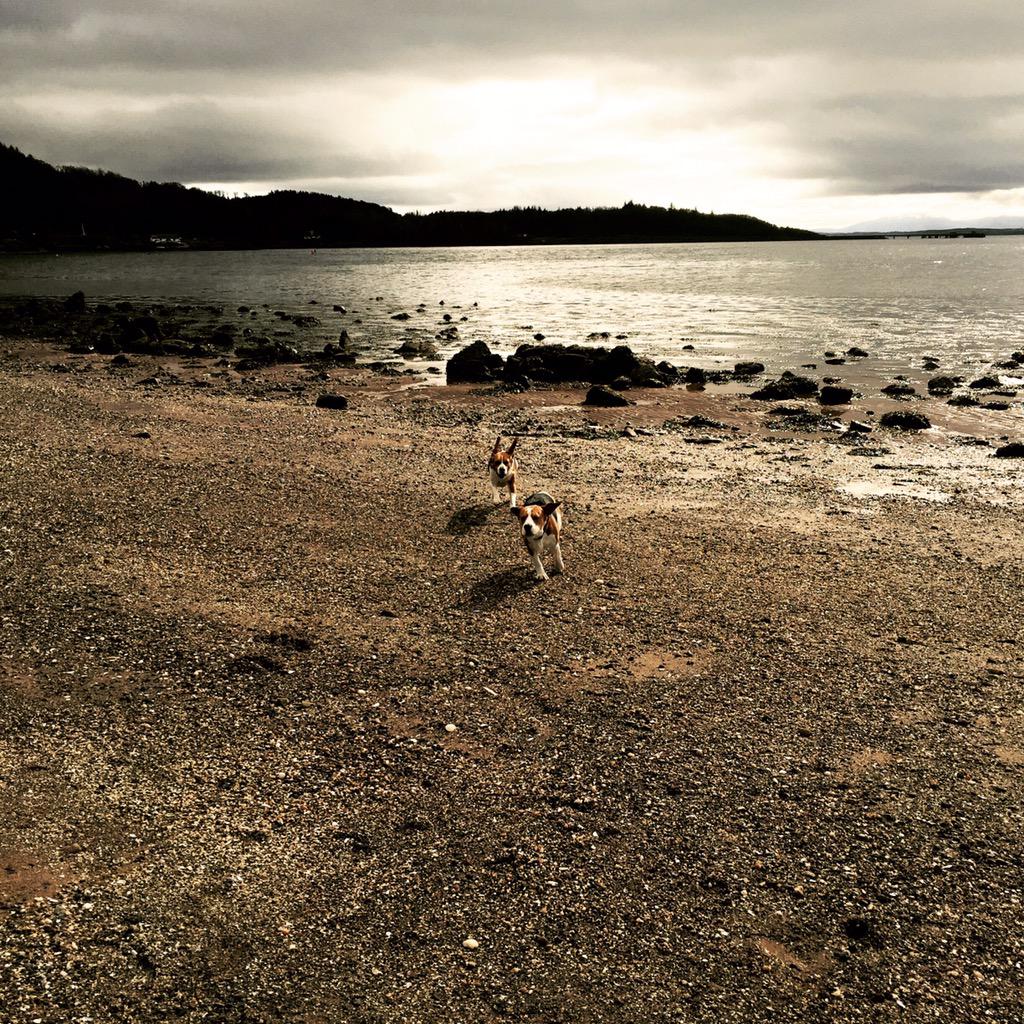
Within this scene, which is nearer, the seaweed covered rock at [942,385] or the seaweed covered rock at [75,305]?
the seaweed covered rock at [942,385]

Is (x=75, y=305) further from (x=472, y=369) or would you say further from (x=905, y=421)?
(x=905, y=421)

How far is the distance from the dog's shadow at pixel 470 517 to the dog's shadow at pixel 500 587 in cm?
175

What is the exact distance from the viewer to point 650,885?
228 inches

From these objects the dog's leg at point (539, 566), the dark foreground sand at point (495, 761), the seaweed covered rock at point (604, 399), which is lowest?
the dark foreground sand at point (495, 761)

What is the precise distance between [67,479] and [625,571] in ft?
32.6

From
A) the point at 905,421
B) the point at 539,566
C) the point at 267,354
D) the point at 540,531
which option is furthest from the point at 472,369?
the point at 540,531

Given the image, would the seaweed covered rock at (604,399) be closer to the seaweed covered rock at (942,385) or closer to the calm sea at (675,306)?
the calm sea at (675,306)

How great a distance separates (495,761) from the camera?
23.4 ft

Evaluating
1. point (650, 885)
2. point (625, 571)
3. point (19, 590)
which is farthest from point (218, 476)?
point (650, 885)

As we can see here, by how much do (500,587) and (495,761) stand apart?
3855 millimetres

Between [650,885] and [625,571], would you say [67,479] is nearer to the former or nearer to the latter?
[625,571]

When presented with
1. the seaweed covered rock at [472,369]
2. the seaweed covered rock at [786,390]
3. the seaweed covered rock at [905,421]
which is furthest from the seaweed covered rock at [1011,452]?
the seaweed covered rock at [472,369]

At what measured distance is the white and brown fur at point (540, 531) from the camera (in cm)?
1071

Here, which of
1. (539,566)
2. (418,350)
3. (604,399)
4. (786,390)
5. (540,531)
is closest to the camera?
(540,531)
